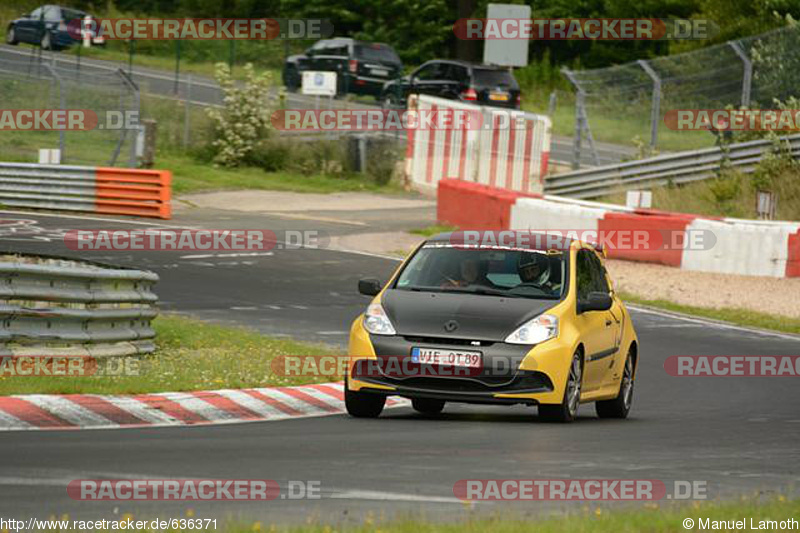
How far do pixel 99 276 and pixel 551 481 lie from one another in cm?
598

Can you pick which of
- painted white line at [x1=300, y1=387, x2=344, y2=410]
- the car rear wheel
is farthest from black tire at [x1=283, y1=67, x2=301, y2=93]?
painted white line at [x1=300, y1=387, x2=344, y2=410]

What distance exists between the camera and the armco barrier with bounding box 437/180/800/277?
24.3m

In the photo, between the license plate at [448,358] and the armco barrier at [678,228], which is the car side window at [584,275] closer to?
the license plate at [448,358]

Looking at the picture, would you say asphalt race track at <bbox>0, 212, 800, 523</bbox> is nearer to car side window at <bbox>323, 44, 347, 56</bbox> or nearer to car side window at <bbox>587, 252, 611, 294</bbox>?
car side window at <bbox>587, 252, 611, 294</bbox>

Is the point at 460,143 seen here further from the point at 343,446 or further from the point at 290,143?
the point at 343,446

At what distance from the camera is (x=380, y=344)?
481 inches

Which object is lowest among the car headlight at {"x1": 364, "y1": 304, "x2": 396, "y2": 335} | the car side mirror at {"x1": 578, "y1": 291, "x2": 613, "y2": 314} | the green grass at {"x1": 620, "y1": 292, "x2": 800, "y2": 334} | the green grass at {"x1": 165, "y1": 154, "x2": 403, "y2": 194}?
the green grass at {"x1": 620, "y1": 292, "x2": 800, "y2": 334}

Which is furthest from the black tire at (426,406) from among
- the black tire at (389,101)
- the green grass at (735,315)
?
the black tire at (389,101)

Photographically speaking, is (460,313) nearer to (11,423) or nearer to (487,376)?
(487,376)

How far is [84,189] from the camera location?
30156 millimetres

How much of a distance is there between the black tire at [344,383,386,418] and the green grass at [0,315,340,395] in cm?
112

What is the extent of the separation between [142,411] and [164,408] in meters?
0.26

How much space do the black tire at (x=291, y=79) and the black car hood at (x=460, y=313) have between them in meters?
37.8

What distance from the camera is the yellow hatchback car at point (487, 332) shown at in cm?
1209
